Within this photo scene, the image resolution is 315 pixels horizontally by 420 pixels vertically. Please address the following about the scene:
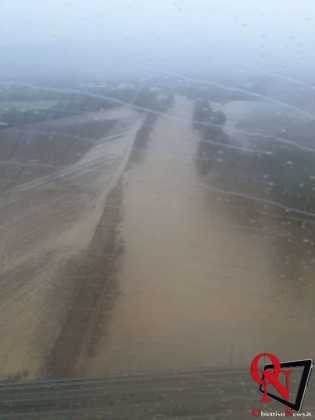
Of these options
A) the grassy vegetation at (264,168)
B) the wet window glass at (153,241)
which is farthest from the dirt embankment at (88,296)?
the grassy vegetation at (264,168)

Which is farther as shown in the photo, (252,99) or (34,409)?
(252,99)

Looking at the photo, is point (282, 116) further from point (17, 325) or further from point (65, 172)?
point (17, 325)

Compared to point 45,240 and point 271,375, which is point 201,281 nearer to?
point 271,375

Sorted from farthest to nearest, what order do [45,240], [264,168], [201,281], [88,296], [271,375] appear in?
[264,168], [45,240], [201,281], [88,296], [271,375]

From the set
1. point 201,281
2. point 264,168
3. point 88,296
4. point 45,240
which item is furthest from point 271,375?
point 264,168

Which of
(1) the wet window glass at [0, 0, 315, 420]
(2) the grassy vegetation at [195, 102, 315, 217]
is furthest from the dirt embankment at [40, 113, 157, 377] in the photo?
(2) the grassy vegetation at [195, 102, 315, 217]

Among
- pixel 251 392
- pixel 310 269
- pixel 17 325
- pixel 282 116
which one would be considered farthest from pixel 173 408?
pixel 282 116
